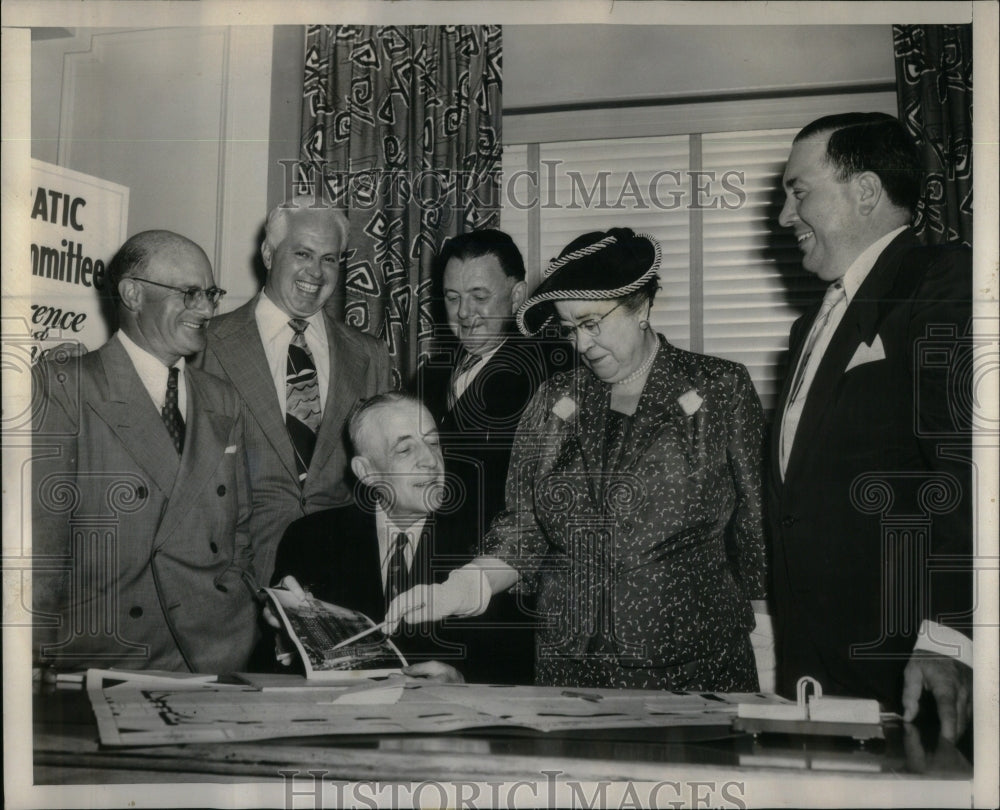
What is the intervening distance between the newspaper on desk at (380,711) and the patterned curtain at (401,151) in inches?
32.7

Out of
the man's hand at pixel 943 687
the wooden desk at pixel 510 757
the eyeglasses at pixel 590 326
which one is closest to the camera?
the wooden desk at pixel 510 757

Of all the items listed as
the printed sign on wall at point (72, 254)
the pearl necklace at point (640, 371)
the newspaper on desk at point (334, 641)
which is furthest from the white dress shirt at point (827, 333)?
the printed sign on wall at point (72, 254)

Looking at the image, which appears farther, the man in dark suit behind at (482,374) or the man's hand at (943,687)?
the man in dark suit behind at (482,374)

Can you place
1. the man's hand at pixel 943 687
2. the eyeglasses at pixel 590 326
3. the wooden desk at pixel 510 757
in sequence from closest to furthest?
the wooden desk at pixel 510 757
the man's hand at pixel 943 687
the eyeglasses at pixel 590 326

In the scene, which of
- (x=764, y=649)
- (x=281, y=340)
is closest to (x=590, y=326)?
(x=281, y=340)

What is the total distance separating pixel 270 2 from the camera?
2.71m

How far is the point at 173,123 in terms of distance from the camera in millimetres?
2705

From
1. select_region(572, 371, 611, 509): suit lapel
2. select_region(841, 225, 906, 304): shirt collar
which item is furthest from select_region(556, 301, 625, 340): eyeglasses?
select_region(841, 225, 906, 304): shirt collar

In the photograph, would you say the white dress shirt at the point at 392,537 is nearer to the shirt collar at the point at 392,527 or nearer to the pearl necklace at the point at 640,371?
the shirt collar at the point at 392,527

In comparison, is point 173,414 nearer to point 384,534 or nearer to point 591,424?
point 384,534

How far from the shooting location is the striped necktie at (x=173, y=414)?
2.64m

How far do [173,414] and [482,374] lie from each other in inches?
32.6

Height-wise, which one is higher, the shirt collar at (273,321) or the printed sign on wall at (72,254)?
the printed sign on wall at (72,254)

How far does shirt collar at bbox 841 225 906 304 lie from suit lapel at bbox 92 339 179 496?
5.97ft
